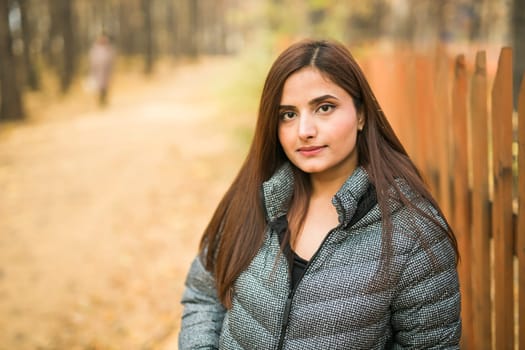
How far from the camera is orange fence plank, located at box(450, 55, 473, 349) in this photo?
3.05 m

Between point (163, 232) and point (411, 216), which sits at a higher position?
point (411, 216)

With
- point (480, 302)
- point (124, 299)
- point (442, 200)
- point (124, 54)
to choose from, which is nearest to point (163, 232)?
point (124, 299)

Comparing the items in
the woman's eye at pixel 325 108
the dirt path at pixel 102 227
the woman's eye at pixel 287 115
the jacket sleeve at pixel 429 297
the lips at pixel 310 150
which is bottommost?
the dirt path at pixel 102 227

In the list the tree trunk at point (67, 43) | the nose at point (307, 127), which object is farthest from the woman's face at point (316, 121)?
the tree trunk at point (67, 43)

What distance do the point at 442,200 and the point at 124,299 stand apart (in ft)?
11.1

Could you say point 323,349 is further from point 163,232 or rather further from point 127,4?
point 127,4

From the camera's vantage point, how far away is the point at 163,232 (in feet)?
23.5

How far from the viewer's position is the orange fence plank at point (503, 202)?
2.44 m

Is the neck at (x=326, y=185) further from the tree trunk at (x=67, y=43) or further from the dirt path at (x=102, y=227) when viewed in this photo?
the tree trunk at (x=67, y=43)

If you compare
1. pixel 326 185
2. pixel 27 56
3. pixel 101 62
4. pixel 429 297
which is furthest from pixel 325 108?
pixel 27 56

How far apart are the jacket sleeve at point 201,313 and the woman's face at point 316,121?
0.67m

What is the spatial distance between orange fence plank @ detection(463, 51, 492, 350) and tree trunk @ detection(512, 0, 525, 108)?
3.16m

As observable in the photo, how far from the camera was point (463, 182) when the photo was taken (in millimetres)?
3125

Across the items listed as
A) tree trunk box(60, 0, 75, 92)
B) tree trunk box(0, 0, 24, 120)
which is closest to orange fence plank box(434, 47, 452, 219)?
tree trunk box(0, 0, 24, 120)
